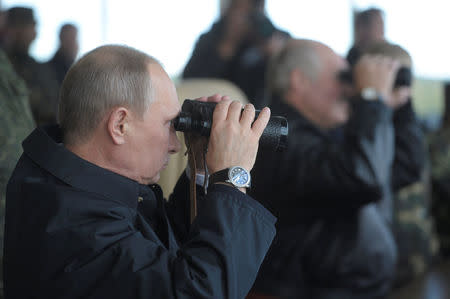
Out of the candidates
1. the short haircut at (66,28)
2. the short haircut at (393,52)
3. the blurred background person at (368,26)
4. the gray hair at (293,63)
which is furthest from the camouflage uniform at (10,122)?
the short haircut at (66,28)

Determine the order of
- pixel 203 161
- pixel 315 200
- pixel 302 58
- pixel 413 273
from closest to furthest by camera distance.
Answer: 1. pixel 203 161
2. pixel 315 200
3. pixel 302 58
4. pixel 413 273

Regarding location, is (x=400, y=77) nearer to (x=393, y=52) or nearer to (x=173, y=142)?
(x=393, y=52)

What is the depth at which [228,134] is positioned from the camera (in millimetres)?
887

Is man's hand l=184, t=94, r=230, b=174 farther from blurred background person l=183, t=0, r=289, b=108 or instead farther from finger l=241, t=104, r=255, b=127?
blurred background person l=183, t=0, r=289, b=108

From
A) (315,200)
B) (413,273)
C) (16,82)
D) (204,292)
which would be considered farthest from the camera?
(413,273)

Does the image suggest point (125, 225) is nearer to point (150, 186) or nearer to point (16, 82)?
point (150, 186)

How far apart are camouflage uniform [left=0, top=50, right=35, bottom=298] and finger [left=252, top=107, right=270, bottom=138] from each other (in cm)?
52

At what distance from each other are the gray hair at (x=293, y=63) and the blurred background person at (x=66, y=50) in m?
1.67

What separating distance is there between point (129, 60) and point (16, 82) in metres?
0.49

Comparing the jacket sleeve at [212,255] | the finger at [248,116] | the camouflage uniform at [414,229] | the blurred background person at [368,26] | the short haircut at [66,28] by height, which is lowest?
the camouflage uniform at [414,229]

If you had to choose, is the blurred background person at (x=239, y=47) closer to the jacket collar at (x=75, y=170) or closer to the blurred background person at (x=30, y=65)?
the blurred background person at (x=30, y=65)

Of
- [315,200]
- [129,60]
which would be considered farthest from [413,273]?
[129,60]

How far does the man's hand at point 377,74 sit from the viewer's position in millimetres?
1801

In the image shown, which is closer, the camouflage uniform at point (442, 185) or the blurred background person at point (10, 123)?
the blurred background person at point (10, 123)
